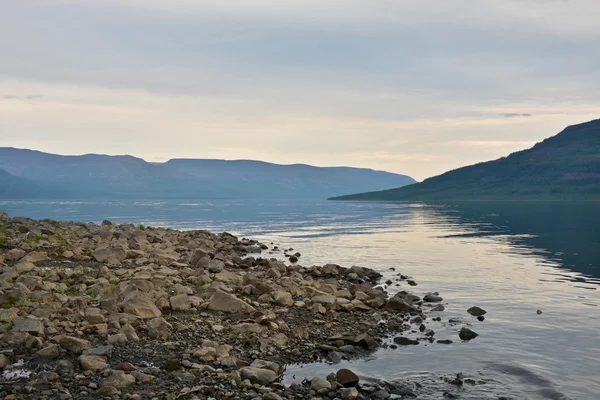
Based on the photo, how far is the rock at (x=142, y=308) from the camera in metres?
16.5

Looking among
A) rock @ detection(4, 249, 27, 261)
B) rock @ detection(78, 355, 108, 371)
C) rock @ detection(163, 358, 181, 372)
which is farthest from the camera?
rock @ detection(4, 249, 27, 261)

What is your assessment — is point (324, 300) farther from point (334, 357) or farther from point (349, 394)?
point (349, 394)

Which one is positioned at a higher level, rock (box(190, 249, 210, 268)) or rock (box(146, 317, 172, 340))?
rock (box(190, 249, 210, 268))

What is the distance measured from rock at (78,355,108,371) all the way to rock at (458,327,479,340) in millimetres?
11765

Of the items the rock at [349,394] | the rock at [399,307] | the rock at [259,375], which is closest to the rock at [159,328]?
the rock at [259,375]

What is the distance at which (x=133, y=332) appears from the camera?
1492cm

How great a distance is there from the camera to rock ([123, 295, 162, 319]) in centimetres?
1650

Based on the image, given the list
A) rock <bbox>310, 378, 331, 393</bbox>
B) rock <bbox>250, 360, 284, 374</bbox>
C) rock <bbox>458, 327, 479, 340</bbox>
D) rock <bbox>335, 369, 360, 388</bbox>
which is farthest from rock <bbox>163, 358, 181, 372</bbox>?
rock <bbox>458, 327, 479, 340</bbox>

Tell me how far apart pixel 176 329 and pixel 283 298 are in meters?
5.29

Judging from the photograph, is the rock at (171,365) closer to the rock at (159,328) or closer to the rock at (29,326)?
the rock at (159,328)

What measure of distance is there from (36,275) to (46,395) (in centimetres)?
1112

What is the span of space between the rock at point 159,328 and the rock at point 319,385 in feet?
15.9

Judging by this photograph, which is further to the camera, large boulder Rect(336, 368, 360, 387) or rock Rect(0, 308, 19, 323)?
rock Rect(0, 308, 19, 323)

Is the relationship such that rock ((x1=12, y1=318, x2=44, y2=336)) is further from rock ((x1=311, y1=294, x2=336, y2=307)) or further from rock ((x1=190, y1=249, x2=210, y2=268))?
rock ((x1=190, y1=249, x2=210, y2=268))
